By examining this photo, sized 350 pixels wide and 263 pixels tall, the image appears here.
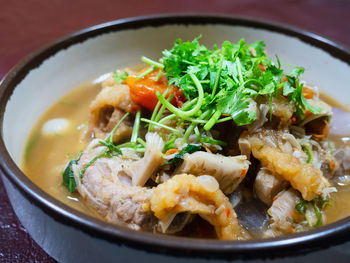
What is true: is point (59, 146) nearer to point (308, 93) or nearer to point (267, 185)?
point (267, 185)

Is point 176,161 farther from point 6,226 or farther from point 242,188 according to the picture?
point 6,226

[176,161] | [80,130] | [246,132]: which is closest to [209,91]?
[246,132]

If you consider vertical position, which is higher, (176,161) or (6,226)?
(176,161)

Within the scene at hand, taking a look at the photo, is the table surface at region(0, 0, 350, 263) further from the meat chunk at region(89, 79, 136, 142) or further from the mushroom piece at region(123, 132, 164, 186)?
the mushroom piece at region(123, 132, 164, 186)

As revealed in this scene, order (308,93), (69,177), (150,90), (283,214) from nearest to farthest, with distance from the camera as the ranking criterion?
(283,214) → (69,177) → (150,90) → (308,93)

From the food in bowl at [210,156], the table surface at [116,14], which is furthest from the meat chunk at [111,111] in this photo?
the table surface at [116,14]

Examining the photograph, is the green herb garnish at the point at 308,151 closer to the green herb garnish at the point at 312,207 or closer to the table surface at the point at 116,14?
the green herb garnish at the point at 312,207

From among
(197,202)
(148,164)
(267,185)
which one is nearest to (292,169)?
(267,185)
